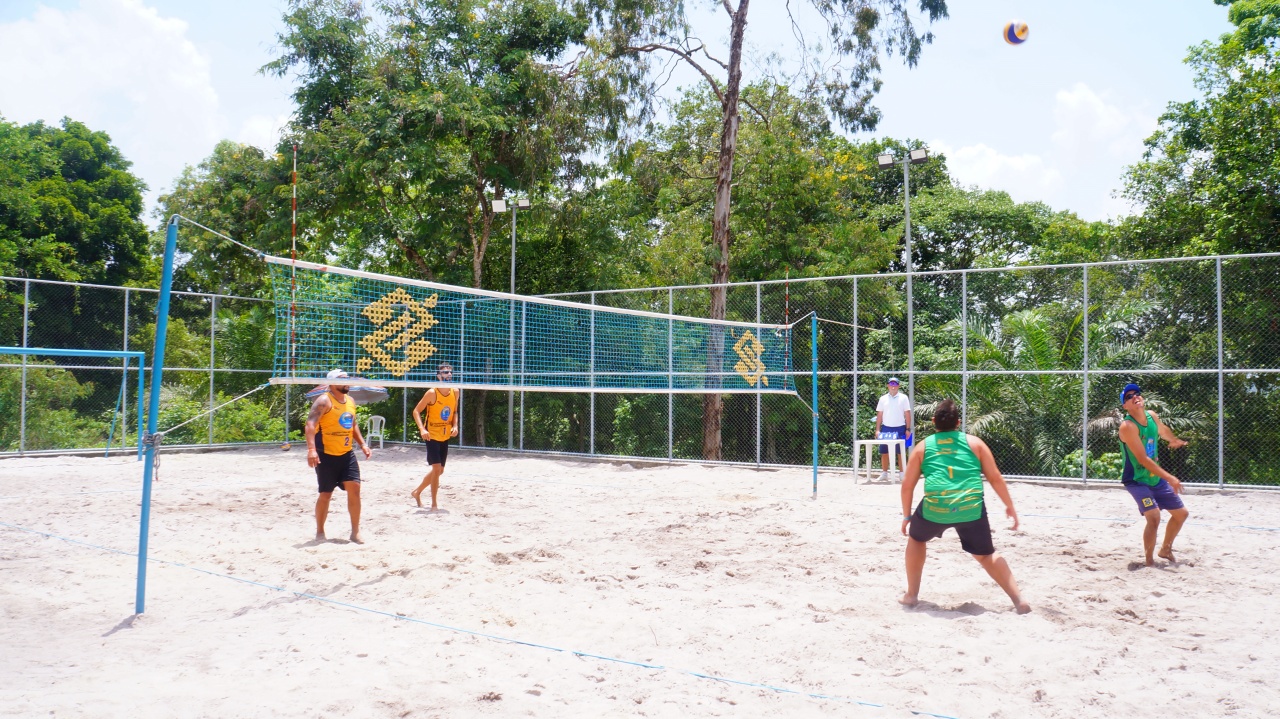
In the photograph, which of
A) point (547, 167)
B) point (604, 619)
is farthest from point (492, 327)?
point (604, 619)

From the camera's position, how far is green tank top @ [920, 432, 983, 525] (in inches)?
207

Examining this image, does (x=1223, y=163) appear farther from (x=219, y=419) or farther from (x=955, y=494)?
(x=219, y=419)

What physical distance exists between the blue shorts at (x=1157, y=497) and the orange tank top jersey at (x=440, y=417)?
661 centimetres

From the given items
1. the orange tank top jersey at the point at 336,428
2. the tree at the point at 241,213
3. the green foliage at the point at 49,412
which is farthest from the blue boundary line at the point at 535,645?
the tree at the point at 241,213

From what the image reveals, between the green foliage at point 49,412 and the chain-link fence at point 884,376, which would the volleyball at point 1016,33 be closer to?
the chain-link fence at point 884,376

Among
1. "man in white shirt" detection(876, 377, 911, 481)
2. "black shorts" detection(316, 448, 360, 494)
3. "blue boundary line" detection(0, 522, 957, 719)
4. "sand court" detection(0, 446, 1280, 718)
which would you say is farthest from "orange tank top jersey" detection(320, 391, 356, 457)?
"man in white shirt" detection(876, 377, 911, 481)

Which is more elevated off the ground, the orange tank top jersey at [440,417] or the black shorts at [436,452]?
the orange tank top jersey at [440,417]

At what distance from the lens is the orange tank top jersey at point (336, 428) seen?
724cm

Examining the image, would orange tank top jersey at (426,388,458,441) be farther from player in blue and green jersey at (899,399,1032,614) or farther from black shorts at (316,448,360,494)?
player in blue and green jersey at (899,399,1032,614)

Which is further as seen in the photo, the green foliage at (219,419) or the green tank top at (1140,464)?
the green foliage at (219,419)

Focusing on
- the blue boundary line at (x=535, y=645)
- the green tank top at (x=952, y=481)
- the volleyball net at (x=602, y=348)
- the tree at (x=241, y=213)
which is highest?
the tree at (x=241, y=213)

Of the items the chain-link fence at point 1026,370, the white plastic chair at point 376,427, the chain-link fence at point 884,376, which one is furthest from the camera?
the white plastic chair at point 376,427

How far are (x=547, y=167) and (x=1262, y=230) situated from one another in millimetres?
14292

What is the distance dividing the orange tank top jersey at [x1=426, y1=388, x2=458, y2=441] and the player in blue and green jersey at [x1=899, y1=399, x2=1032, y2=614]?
553 centimetres
